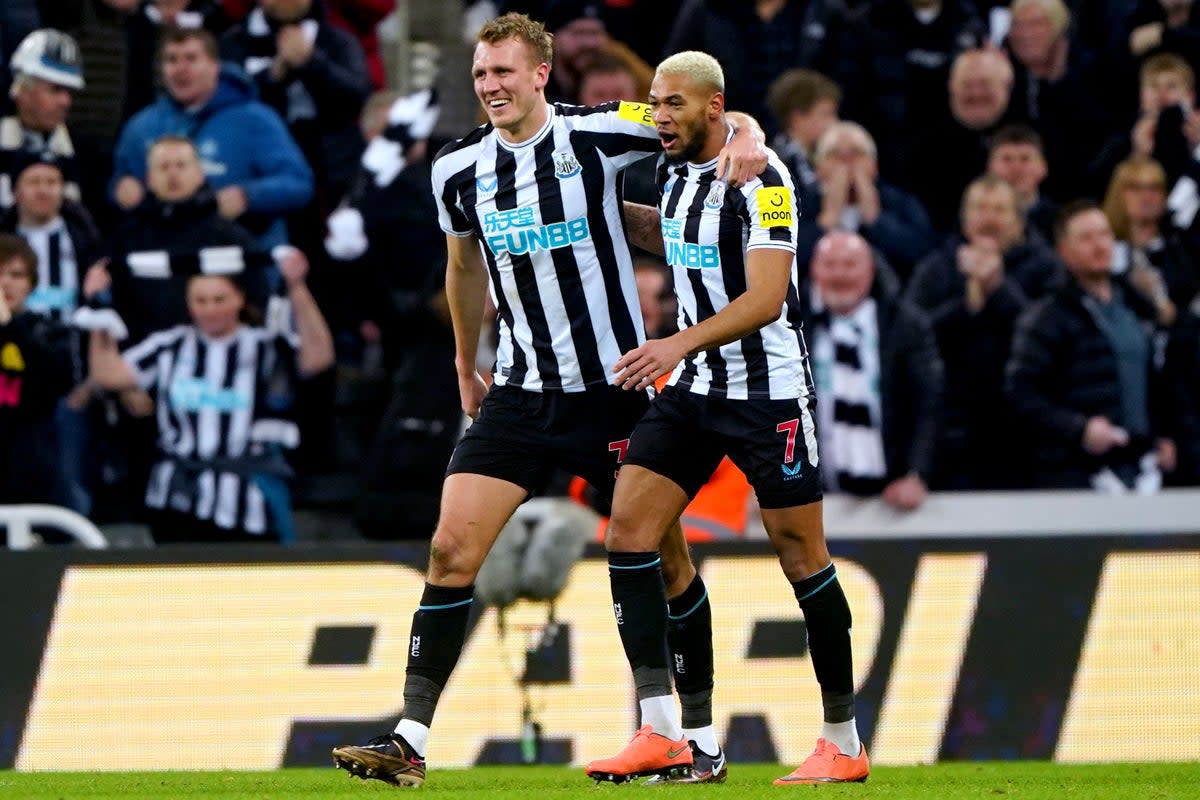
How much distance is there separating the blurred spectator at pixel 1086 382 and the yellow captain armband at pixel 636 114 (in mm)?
4240

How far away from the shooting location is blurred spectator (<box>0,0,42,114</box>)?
36.9 ft

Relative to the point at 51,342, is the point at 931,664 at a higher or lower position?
lower

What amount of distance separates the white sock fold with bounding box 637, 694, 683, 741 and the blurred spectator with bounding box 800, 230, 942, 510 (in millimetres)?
3634

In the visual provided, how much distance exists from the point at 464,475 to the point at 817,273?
3949mm

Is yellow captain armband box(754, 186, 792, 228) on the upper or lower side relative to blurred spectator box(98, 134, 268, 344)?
upper

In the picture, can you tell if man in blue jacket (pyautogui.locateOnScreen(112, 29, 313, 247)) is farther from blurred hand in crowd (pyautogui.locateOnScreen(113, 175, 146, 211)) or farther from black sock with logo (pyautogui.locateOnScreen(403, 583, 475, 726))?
black sock with logo (pyautogui.locateOnScreen(403, 583, 475, 726))

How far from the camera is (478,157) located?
6.69 meters

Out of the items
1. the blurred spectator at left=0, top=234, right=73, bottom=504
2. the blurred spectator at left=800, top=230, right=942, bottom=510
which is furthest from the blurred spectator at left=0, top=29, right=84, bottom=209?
the blurred spectator at left=800, top=230, right=942, bottom=510

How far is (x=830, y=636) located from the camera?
6629 mm

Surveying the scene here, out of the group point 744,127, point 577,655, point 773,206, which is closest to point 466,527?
point 773,206

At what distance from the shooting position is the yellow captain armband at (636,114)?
6.63 meters

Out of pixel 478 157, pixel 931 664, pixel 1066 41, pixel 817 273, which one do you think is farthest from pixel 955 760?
pixel 1066 41

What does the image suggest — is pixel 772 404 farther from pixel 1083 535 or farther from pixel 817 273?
pixel 817 273

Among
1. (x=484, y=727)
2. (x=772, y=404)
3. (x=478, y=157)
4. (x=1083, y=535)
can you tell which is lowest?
(x=484, y=727)
